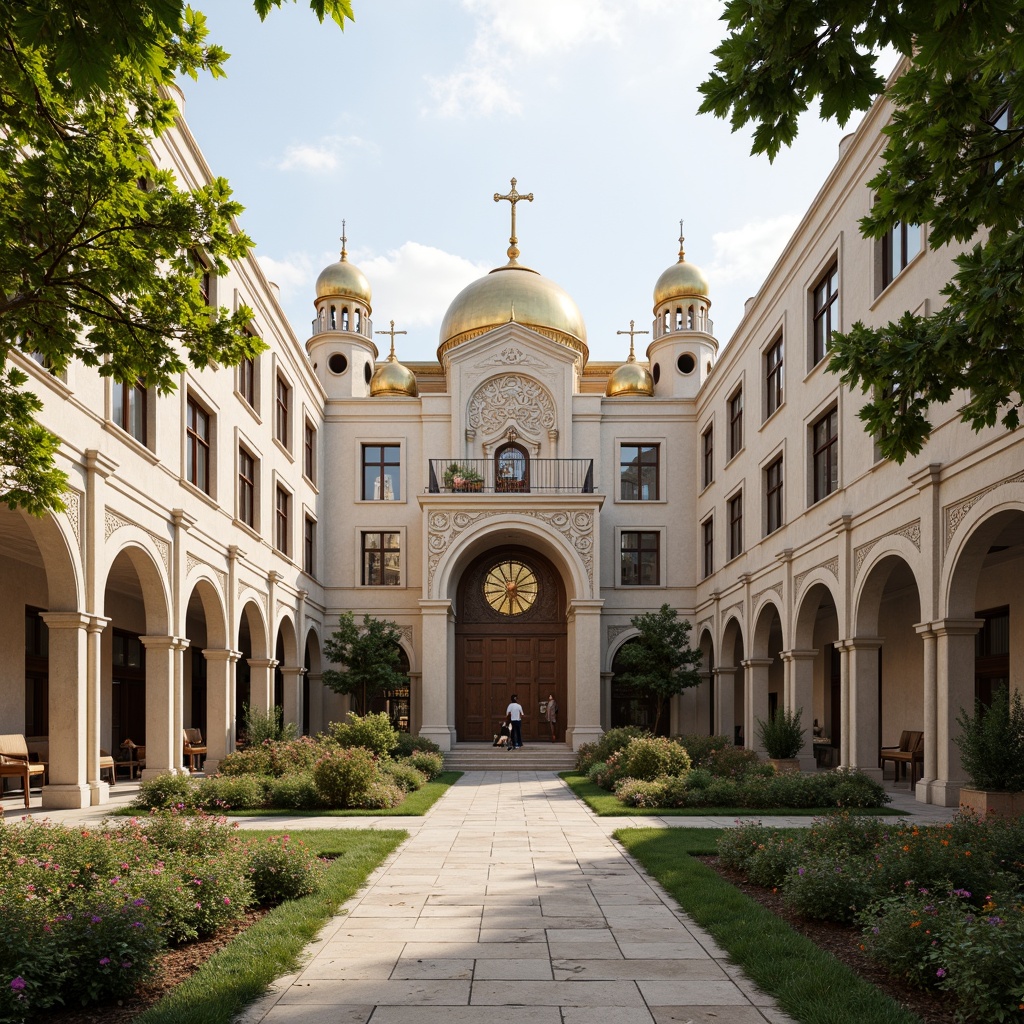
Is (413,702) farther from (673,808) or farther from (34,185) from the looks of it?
(34,185)

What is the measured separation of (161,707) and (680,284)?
2424cm

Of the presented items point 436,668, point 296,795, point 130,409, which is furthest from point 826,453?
point 130,409

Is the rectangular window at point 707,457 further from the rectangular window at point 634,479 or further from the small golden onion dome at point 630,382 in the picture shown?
the small golden onion dome at point 630,382

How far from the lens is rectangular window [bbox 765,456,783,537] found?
952 inches

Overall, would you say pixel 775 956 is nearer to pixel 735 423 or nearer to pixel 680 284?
pixel 735 423

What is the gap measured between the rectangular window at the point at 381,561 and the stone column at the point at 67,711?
1820 cm

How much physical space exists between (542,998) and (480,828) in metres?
7.92

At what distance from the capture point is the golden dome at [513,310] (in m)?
35.3

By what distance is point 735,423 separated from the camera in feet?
94.2

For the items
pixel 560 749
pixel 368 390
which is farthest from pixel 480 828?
pixel 368 390

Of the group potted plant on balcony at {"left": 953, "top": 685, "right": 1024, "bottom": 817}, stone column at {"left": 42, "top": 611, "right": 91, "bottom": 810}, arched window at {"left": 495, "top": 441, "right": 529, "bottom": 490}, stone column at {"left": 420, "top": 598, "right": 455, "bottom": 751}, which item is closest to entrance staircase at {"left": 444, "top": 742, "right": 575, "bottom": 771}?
stone column at {"left": 420, "top": 598, "right": 455, "bottom": 751}

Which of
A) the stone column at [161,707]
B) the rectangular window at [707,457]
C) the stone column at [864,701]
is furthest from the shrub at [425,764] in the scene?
the rectangular window at [707,457]

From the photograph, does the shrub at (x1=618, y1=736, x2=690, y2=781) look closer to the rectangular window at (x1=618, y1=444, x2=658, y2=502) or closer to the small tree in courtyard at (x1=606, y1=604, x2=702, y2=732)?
the small tree in courtyard at (x1=606, y1=604, x2=702, y2=732)

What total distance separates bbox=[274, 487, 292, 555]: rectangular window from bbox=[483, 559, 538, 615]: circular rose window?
710 centimetres
